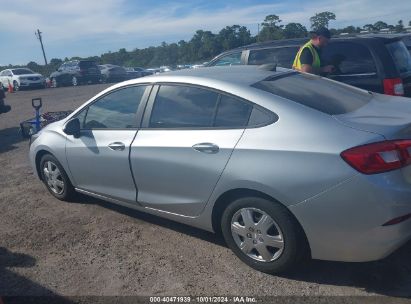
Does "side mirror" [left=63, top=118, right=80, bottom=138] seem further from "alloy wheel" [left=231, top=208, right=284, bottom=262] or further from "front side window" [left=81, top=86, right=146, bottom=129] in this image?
"alloy wheel" [left=231, top=208, right=284, bottom=262]

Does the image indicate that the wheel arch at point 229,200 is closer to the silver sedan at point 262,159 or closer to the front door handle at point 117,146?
the silver sedan at point 262,159

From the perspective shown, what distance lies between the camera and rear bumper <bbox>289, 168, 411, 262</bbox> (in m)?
2.73

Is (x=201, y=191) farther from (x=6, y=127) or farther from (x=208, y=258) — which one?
(x=6, y=127)

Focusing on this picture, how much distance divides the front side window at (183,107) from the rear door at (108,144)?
0.73 feet

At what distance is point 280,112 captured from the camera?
316 cm

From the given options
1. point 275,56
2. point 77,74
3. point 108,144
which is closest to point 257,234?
point 108,144

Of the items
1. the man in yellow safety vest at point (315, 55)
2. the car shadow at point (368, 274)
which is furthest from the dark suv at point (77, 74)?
the car shadow at point (368, 274)

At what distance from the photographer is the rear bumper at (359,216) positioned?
2.73m

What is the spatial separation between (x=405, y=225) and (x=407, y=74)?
357cm

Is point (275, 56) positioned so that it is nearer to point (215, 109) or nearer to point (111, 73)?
point (215, 109)

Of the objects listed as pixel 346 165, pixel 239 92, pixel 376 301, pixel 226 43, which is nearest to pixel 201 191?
pixel 239 92

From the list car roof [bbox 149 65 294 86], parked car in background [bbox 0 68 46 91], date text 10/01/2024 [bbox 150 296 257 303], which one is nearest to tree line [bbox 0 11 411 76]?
car roof [bbox 149 65 294 86]

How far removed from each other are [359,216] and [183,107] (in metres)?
1.75

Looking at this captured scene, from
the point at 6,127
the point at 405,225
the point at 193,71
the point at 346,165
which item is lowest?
the point at 6,127
